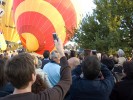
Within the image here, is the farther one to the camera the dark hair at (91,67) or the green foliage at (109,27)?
the green foliage at (109,27)

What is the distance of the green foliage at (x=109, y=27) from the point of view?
1528cm

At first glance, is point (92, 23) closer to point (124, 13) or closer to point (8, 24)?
point (124, 13)

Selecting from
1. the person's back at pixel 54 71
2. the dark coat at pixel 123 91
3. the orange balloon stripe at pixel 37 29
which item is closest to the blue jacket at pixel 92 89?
the dark coat at pixel 123 91

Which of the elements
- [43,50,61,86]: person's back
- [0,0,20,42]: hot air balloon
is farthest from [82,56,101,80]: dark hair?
[0,0,20,42]: hot air balloon

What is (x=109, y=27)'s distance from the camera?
15445 millimetres

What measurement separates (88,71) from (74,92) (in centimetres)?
28

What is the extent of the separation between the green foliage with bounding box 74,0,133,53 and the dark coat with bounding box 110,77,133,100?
11161 mm

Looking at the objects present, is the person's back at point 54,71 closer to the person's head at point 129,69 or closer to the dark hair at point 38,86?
the person's head at point 129,69

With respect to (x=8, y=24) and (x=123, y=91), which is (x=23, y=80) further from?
→ (x=8, y=24)

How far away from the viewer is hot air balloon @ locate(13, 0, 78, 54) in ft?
57.7

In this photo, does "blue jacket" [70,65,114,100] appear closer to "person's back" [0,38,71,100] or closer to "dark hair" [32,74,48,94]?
"dark hair" [32,74,48,94]

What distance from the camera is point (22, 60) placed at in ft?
7.70

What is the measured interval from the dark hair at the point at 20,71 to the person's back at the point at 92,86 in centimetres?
134

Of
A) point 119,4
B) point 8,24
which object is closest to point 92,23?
point 119,4
